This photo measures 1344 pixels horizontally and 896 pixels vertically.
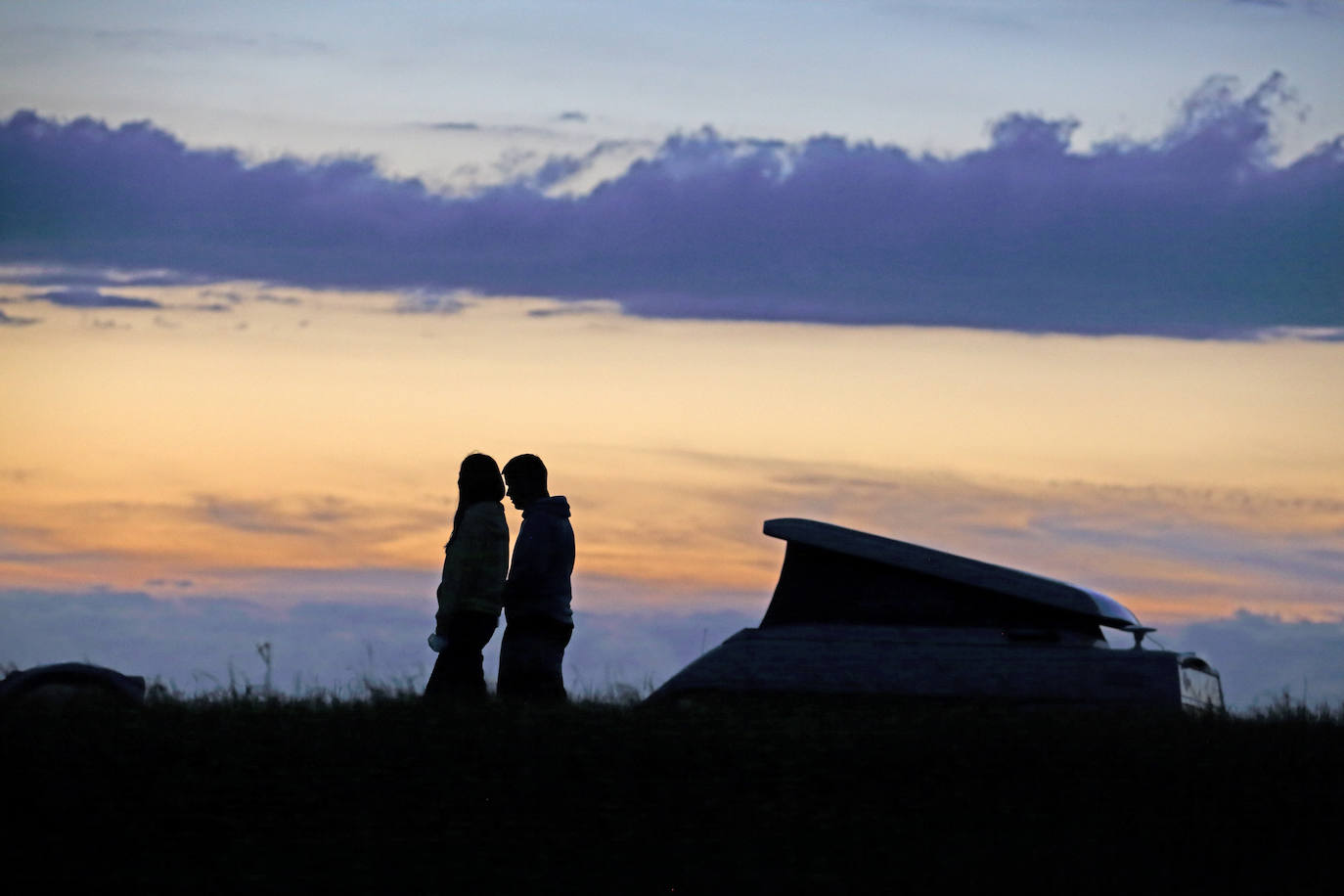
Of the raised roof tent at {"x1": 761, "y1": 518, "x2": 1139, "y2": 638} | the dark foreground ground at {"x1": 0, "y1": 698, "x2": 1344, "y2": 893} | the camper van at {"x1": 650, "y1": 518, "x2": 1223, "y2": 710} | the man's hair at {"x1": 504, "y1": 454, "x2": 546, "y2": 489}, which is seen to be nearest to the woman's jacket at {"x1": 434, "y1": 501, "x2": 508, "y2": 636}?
the man's hair at {"x1": 504, "y1": 454, "x2": 546, "y2": 489}

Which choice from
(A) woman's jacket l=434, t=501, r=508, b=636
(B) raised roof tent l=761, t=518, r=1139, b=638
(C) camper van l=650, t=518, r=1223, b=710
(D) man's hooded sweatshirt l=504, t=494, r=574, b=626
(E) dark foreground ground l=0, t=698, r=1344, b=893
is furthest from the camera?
(B) raised roof tent l=761, t=518, r=1139, b=638

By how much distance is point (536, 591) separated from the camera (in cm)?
1151

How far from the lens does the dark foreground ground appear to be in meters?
8.31

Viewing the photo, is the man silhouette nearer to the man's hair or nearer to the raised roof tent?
the man's hair

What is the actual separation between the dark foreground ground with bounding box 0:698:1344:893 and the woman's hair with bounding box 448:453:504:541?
1439mm

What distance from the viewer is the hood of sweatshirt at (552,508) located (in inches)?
454

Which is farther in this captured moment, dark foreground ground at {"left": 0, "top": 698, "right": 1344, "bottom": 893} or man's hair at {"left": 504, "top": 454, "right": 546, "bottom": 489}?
man's hair at {"left": 504, "top": 454, "right": 546, "bottom": 489}

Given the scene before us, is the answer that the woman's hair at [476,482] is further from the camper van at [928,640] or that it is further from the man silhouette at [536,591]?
the camper van at [928,640]

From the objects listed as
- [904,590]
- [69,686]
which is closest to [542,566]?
[904,590]

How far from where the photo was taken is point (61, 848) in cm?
851

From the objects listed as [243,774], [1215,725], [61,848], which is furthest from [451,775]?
[1215,725]

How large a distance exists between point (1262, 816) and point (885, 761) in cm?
222

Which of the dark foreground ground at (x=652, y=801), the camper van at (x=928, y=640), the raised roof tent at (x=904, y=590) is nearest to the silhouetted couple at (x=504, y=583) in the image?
→ the dark foreground ground at (x=652, y=801)

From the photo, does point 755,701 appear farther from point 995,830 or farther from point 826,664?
point 995,830
